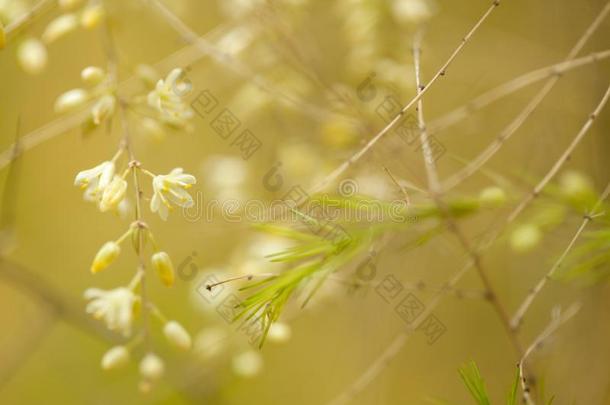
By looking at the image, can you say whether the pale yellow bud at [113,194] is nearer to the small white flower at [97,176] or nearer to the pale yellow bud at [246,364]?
the small white flower at [97,176]

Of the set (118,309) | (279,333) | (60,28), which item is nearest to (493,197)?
(279,333)

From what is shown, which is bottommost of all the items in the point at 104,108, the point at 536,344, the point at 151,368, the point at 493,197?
the point at 536,344

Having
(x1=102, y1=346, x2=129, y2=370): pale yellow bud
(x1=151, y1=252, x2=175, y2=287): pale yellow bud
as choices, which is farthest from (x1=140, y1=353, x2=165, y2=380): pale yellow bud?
(x1=151, y1=252, x2=175, y2=287): pale yellow bud

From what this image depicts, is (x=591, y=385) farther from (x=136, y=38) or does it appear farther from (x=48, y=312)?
(x=136, y=38)

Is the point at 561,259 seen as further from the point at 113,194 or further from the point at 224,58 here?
the point at 224,58

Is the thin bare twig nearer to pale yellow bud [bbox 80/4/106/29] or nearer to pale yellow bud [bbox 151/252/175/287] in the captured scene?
pale yellow bud [bbox 151/252/175/287]

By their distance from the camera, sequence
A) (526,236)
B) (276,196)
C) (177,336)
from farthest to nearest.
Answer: (276,196) < (526,236) < (177,336)
